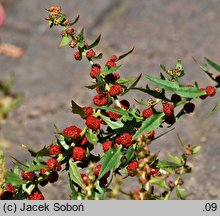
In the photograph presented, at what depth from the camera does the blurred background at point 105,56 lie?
221cm

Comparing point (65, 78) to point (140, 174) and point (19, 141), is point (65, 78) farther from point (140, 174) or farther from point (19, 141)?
point (140, 174)

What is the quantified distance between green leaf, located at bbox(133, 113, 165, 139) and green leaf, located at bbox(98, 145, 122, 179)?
51mm

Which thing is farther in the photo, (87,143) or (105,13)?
(105,13)

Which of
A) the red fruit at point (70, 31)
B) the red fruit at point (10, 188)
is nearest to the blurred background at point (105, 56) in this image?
the red fruit at point (10, 188)

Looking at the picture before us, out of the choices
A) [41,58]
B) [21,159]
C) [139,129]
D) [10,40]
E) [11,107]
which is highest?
[10,40]

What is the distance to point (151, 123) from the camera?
1.13 m

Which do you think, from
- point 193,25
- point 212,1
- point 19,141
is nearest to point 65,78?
point 19,141

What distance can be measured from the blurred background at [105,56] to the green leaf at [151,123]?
83 cm

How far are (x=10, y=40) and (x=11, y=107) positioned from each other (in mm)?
530

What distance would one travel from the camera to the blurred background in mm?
2209

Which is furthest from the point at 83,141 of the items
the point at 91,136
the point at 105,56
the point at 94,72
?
the point at 105,56

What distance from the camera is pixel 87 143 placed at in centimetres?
118

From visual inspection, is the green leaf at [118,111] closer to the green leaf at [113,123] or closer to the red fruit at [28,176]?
the green leaf at [113,123]

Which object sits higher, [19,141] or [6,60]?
[6,60]
